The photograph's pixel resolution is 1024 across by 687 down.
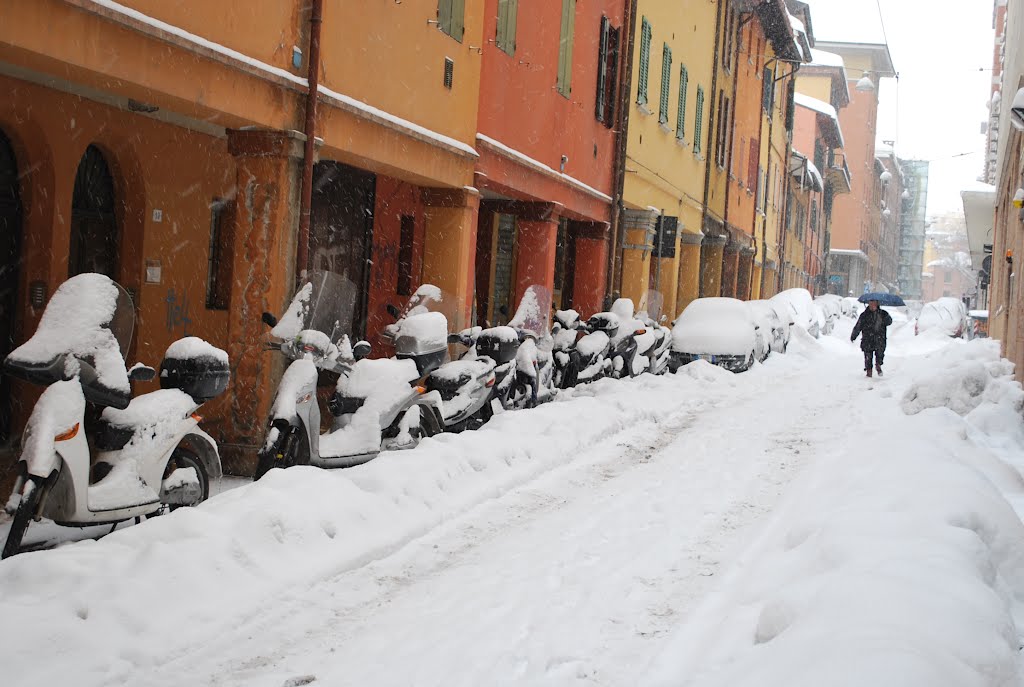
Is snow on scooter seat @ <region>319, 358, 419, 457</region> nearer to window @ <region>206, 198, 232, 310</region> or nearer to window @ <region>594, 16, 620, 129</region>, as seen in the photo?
window @ <region>206, 198, 232, 310</region>

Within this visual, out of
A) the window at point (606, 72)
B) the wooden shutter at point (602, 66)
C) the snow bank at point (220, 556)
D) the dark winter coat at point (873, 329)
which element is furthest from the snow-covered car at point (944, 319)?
the snow bank at point (220, 556)

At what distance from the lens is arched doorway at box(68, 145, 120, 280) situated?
10102 mm

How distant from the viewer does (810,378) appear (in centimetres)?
2008

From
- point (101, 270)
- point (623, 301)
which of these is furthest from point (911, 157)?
point (101, 270)

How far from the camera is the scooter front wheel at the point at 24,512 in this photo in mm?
5488

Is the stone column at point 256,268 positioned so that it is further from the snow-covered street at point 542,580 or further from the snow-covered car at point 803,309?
the snow-covered car at point 803,309

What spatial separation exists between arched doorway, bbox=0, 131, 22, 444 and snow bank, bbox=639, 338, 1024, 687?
6.30 metres

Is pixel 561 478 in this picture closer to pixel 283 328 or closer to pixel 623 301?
pixel 283 328

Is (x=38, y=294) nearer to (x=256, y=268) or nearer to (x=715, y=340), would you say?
(x=256, y=268)

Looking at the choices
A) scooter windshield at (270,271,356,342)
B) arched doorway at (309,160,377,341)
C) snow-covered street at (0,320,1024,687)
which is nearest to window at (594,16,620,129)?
arched doorway at (309,160,377,341)

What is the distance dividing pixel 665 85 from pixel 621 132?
321 cm

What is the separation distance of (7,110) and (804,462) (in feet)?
23.1

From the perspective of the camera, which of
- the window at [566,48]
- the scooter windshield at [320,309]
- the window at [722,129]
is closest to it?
the scooter windshield at [320,309]

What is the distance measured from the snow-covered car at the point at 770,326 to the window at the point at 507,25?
1025 centimetres
